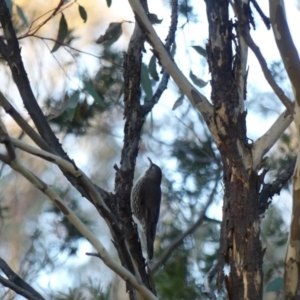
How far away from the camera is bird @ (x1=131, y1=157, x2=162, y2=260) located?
2.03m

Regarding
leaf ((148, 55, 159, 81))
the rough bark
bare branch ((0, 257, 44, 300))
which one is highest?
leaf ((148, 55, 159, 81))

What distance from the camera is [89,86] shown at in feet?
6.17

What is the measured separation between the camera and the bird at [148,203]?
2.03 m

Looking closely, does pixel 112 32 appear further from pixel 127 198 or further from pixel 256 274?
pixel 256 274

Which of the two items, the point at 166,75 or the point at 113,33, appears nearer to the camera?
the point at 166,75

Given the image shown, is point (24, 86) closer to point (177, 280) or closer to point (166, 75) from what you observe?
point (166, 75)

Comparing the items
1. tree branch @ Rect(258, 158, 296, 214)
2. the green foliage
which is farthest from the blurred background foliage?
tree branch @ Rect(258, 158, 296, 214)

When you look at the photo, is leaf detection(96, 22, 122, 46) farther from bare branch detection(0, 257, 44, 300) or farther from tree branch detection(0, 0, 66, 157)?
bare branch detection(0, 257, 44, 300)

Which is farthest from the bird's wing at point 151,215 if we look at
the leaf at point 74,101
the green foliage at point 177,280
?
the green foliage at point 177,280

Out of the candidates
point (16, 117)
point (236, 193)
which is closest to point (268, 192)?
point (236, 193)

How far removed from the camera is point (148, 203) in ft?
6.78

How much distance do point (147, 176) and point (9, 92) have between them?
1.23 meters

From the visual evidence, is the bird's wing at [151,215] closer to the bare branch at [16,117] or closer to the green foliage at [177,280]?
the green foliage at [177,280]

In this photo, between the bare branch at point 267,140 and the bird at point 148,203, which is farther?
the bird at point 148,203
